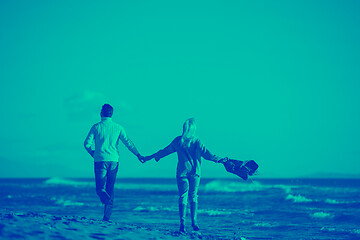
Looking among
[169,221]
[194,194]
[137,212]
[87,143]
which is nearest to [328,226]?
[169,221]

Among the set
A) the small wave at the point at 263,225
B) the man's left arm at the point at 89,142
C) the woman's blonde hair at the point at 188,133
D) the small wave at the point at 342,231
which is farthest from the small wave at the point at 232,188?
the man's left arm at the point at 89,142

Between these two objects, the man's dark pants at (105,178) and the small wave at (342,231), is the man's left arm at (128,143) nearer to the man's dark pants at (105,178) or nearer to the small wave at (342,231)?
the man's dark pants at (105,178)

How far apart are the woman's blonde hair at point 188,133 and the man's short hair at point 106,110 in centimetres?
127

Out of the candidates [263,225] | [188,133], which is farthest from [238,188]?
[188,133]

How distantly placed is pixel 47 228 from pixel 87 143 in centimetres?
Result: 204

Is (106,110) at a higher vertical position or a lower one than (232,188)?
lower

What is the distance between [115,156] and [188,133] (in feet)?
4.18

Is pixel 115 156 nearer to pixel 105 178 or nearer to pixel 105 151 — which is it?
pixel 105 151

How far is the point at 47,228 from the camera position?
754 cm

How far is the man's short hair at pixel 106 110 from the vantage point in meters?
9.27

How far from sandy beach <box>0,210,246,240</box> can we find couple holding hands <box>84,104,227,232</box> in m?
0.66

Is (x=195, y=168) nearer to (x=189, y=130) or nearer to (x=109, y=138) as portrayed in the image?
(x=189, y=130)

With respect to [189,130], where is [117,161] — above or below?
below

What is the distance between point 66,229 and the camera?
7.69m
